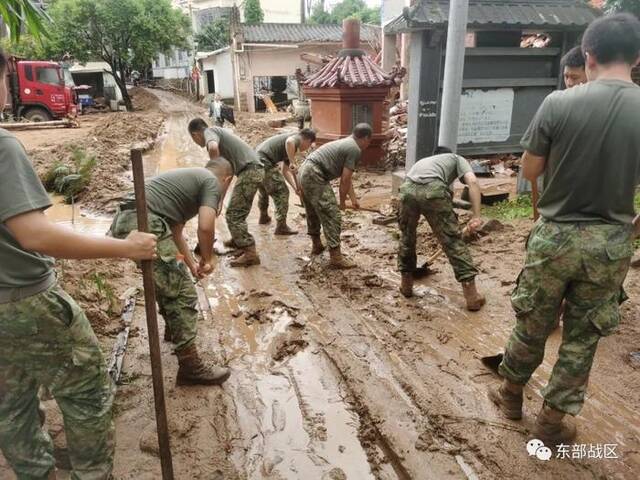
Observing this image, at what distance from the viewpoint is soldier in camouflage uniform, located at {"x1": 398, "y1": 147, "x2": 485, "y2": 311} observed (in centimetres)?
409

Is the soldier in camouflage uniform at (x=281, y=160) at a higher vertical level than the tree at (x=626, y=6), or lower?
lower

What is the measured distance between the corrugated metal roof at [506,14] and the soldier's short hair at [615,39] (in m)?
4.23

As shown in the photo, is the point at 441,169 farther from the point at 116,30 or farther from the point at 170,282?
the point at 116,30

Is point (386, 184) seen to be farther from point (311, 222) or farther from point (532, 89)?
point (311, 222)

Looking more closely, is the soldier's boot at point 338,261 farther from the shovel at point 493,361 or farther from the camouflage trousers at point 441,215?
the shovel at point 493,361

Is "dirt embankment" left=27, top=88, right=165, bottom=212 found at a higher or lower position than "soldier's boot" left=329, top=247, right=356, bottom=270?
higher

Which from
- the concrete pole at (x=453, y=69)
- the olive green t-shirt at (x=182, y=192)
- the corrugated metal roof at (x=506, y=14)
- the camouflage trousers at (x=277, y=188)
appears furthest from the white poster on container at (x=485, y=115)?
the olive green t-shirt at (x=182, y=192)

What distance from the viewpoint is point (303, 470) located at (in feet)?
8.32

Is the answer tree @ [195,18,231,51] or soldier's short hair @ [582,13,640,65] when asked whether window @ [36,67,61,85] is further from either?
soldier's short hair @ [582,13,640,65]

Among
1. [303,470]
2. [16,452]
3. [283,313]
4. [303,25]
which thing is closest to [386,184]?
[283,313]

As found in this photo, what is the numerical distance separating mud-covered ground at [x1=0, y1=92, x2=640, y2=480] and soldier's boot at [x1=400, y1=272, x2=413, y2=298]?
95 mm

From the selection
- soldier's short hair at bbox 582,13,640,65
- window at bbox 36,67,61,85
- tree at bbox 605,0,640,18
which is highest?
tree at bbox 605,0,640,18

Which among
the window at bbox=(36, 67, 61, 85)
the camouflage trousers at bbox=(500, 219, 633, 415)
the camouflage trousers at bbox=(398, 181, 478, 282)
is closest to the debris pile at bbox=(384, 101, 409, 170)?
the camouflage trousers at bbox=(398, 181, 478, 282)

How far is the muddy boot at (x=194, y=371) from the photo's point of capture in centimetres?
Answer: 320
